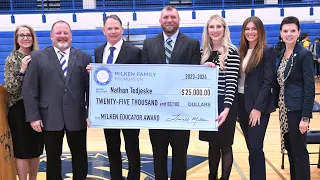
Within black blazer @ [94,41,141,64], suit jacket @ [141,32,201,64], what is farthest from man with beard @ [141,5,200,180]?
black blazer @ [94,41,141,64]

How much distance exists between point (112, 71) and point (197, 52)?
0.72 metres

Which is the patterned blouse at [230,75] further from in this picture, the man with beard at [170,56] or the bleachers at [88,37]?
the bleachers at [88,37]

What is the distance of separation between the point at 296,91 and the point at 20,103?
7.35 ft

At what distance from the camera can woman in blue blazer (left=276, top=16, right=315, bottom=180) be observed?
8.56ft

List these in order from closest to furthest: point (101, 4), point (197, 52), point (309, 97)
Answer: point (309, 97) < point (197, 52) < point (101, 4)

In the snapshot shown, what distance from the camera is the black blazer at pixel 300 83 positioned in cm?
260

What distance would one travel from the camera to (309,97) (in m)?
2.60

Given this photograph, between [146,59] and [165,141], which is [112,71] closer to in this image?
[146,59]

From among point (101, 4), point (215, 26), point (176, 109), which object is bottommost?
point (176, 109)

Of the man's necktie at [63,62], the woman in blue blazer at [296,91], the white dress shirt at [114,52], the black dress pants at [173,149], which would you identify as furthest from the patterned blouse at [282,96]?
the man's necktie at [63,62]

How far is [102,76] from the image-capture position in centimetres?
280

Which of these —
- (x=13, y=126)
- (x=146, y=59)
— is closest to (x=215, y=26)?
(x=146, y=59)

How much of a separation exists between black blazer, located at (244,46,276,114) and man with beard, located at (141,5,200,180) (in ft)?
1.56

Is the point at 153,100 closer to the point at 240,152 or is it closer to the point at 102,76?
the point at 102,76
